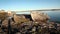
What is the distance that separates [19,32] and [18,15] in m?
0.34

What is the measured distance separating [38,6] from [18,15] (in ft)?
1.43

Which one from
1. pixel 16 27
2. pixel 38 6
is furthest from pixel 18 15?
pixel 38 6

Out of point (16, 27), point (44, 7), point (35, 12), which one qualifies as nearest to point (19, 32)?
point (16, 27)

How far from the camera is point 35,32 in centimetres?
236

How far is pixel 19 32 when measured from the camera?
239 cm

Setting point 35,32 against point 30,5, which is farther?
point 30,5

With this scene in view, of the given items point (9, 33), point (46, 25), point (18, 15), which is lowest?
point (9, 33)

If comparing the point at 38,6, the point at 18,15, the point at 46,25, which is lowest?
the point at 46,25

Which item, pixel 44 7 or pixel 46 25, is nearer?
pixel 46 25

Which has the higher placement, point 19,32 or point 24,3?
point 24,3

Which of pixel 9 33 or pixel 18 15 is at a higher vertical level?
pixel 18 15

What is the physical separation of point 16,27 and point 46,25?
1.86ft

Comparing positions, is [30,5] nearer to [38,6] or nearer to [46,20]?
[38,6]

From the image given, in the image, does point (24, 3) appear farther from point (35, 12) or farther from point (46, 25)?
point (46, 25)
